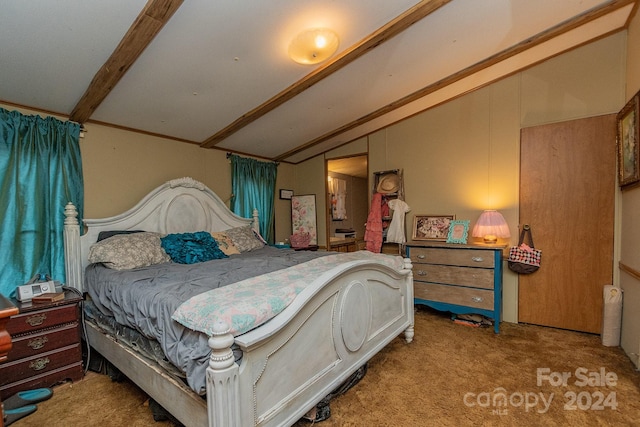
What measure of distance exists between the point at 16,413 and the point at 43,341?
407mm

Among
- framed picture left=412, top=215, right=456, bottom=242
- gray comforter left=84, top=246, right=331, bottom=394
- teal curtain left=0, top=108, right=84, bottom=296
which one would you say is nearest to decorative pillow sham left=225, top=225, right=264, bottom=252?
gray comforter left=84, top=246, right=331, bottom=394

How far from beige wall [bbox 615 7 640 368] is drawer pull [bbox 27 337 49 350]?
4.15 m

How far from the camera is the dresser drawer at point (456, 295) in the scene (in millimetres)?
2911

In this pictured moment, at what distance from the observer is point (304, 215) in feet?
15.8

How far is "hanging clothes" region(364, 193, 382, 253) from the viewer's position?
3.95 m

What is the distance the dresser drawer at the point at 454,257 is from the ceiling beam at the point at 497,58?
1682 millimetres

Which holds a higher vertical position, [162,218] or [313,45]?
[313,45]

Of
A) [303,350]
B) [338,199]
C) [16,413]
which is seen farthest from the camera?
[338,199]

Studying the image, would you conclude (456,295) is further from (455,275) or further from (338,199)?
(338,199)

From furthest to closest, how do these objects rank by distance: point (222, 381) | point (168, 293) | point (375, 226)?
1. point (375, 226)
2. point (168, 293)
3. point (222, 381)

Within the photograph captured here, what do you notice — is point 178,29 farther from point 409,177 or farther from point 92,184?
point 409,177

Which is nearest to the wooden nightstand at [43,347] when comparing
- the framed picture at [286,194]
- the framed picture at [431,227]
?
the framed picture at [286,194]

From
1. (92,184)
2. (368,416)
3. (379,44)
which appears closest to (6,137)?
(92,184)

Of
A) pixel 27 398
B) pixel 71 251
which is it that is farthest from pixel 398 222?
pixel 27 398
